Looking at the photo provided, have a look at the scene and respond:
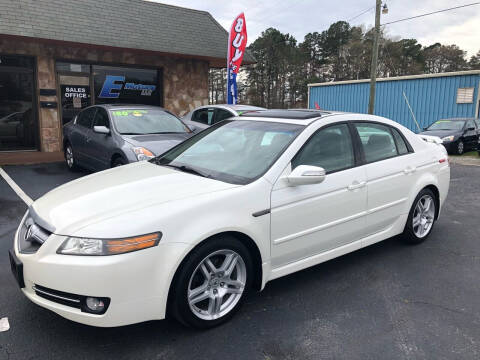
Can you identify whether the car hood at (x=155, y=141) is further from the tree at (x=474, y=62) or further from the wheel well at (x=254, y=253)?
the tree at (x=474, y=62)

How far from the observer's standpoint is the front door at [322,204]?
3.16 meters

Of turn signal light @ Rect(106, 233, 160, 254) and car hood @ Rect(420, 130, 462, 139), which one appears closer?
turn signal light @ Rect(106, 233, 160, 254)

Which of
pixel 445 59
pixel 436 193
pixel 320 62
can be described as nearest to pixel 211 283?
pixel 436 193

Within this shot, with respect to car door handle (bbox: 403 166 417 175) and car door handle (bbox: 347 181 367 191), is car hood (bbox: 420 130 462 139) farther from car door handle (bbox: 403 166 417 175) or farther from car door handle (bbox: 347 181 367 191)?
car door handle (bbox: 347 181 367 191)

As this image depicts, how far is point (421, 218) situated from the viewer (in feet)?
15.4

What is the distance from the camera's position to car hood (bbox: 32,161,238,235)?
2.66 metres

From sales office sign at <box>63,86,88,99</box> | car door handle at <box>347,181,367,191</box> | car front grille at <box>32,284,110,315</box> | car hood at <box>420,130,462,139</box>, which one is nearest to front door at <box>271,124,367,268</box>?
car door handle at <box>347,181,367,191</box>

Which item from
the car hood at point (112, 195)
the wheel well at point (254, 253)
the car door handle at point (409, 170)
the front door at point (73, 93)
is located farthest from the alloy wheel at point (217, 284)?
the front door at point (73, 93)

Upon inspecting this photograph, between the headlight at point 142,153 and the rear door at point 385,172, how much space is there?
3.56 m

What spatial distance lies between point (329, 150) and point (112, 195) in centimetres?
192

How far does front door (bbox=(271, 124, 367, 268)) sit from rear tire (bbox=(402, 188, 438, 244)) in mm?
971

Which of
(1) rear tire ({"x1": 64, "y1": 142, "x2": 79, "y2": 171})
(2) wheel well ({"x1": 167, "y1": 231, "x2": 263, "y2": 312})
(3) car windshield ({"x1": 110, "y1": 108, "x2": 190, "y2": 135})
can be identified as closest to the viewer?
(2) wheel well ({"x1": 167, "y1": 231, "x2": 263, "y2": 312})

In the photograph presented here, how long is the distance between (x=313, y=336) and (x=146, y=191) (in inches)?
62.0

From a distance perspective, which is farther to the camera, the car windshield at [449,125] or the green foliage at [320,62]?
the green foliage at [320,62]
